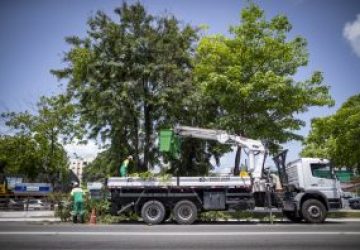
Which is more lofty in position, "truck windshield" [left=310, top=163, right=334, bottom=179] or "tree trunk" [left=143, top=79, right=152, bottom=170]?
"tree trunk" [left=143, top=79, right=152, bottom=170]

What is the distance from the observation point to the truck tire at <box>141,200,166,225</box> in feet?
48.4

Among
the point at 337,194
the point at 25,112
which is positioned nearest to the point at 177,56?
the point at 337,194

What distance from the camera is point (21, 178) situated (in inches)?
1896

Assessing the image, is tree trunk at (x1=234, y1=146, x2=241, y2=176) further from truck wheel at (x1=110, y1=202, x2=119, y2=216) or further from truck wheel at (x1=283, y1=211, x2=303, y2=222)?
truck wheel at (x1=110, y1=202, x2=119, y2=216)

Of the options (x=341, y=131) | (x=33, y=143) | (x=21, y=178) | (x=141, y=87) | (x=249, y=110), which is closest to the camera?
(x=249, y=110)

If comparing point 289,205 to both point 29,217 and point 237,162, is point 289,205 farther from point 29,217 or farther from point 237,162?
point 29,217

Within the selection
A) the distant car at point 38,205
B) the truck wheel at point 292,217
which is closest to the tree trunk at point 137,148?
the distant car at point 38,205

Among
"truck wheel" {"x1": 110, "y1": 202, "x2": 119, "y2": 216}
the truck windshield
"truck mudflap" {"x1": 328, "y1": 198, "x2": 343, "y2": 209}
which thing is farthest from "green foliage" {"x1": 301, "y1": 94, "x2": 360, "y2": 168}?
"truck wheel" {"x1": 110, "y1": 202, "x2": 119, "y2": 216}

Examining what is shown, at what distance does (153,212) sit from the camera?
14945 millimetres

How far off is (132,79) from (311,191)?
45.6 ft

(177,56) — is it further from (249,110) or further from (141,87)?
(249,110)

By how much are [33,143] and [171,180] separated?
31.4 metres

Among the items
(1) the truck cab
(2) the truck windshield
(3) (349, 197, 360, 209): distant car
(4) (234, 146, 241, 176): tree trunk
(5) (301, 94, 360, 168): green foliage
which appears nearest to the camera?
(1) the truck cab

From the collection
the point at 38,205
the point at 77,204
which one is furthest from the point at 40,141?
the point at 77,204
